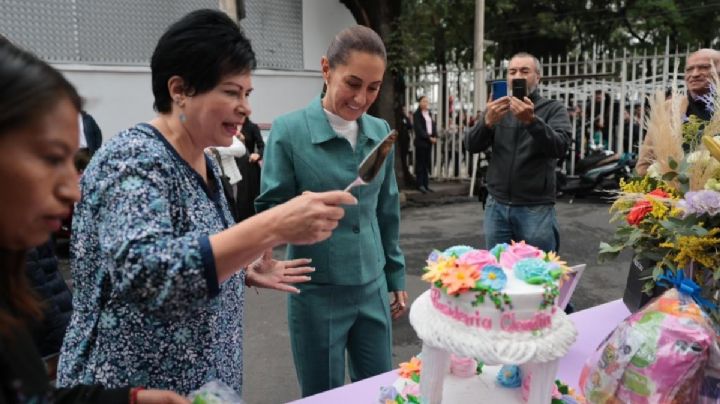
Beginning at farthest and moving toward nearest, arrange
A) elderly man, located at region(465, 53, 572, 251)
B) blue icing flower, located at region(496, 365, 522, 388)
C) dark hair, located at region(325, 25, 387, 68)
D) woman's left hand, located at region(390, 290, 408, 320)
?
elderly man, located at region(465, 53, 572, 251) → woman's left hand, located at region(390, 290, 408, 320) → dark hair, located at region(325, 25, 387, 68) → blue icing flower, located at region(496, 365, 522, 388)

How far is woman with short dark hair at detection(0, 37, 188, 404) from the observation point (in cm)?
72

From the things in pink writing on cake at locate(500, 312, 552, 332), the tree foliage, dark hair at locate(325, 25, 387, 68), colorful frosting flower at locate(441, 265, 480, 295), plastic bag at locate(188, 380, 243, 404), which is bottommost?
plastic bag at locate(188, 380, 243, 404)

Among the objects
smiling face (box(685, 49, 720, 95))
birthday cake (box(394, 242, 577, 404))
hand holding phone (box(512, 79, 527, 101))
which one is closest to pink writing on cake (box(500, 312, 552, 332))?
birthday cake (box(394, 242, 577, 404))

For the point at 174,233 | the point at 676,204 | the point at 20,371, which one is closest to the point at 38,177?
the point at 20,371

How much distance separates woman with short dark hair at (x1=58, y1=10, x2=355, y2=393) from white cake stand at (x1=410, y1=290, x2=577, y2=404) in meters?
0.32

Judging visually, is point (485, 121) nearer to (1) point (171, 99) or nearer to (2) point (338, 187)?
(2) point (338, 187)

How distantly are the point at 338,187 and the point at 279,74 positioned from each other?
6939mm

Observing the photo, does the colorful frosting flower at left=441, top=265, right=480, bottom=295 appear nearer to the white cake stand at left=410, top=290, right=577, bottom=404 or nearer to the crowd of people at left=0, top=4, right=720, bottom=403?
the white cake stand at left=410, top=290, right=577, bottom=404

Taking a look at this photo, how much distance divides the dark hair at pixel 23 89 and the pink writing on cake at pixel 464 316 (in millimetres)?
855

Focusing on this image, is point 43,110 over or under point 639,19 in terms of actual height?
under

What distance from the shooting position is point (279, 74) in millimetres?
8531

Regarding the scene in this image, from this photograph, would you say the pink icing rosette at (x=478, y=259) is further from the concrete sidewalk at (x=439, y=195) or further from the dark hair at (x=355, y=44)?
the concrete sidewalk at (x=439, y=195)

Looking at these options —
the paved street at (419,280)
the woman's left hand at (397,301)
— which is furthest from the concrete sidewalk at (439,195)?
the woman's left hand at (397,301)

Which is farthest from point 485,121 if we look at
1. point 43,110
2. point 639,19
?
point 639,19
